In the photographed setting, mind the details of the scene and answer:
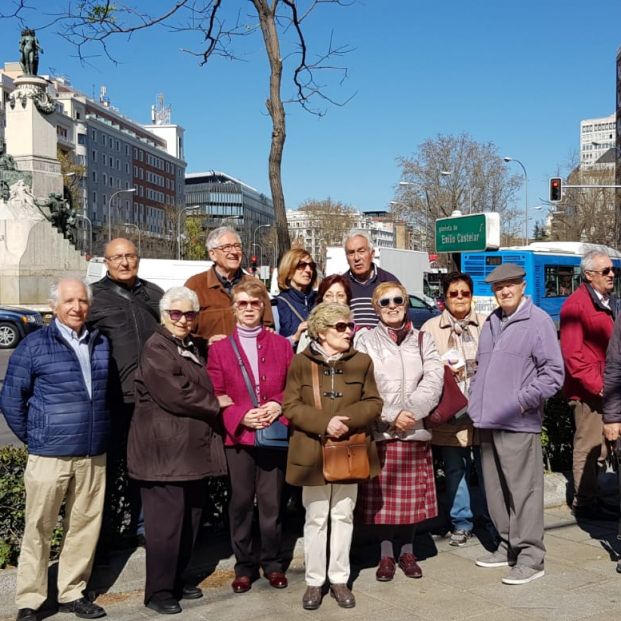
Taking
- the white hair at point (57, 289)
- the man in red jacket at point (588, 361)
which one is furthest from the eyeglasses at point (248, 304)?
the man in red jacket at point (588, 361)

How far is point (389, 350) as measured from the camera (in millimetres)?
5309

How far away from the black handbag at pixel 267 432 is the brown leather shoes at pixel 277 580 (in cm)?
81

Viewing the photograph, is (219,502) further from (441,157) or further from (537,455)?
(441,157)

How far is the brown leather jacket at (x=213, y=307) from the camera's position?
583 centimetres

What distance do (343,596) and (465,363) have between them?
192 centimetres

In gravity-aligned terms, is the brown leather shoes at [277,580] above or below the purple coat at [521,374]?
below

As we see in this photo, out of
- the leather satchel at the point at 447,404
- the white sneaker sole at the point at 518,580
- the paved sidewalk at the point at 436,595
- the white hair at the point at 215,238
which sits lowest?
the paved sidewalk at the point at 436,595

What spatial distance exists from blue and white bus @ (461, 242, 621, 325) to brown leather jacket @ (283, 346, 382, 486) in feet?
80.8

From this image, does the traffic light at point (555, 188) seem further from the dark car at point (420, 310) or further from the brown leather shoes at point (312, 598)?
the brown leather shoes at point (312, 598)

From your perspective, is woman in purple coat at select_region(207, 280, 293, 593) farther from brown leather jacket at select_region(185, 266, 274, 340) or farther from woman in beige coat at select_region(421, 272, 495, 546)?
woman in beige coat at select_region(421, 272, 495, 546)

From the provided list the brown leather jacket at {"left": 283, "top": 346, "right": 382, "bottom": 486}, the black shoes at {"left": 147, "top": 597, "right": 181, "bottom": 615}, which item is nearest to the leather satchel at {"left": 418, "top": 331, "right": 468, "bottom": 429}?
the brown leather jacket at {"left": 283, "top": 346, "right": 382, "bottom": 486}

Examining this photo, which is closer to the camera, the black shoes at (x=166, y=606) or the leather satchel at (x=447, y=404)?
the black shoes at (x=166, y=606)

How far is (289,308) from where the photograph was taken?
6117 millimetres

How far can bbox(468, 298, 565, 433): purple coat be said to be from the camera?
17.2 feet
